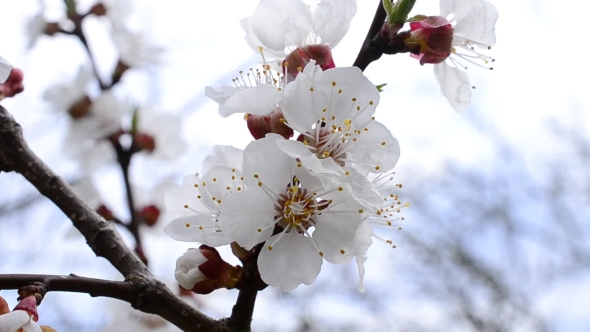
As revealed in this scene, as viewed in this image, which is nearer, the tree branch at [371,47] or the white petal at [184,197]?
the tree branch at [371,47]

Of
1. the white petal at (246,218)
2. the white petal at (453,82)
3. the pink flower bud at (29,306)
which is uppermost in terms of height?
the white petal at (453,82)

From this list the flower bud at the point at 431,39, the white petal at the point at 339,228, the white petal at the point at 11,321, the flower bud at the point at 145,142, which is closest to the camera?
the white petal at the point at 11,321

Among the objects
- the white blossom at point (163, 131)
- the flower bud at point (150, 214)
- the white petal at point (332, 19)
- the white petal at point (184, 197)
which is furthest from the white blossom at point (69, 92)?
the white petal at point (332, 19)

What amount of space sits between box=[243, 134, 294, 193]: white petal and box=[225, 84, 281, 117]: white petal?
5 centimetres

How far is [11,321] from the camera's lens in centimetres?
65

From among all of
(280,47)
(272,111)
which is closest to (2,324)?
(272,111)

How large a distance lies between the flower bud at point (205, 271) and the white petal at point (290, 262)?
0.27ft

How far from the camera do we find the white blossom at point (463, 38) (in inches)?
36.7

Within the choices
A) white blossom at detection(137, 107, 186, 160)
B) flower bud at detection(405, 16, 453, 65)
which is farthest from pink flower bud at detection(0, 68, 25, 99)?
white blossom at detection(137, 107, 186, 160)

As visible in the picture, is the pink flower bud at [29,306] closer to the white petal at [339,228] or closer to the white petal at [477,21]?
the white petal at [339,228]

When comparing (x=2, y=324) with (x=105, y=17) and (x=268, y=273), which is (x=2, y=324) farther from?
(x=105, y=17)

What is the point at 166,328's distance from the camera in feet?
5.81

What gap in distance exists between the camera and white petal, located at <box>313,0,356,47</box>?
96cm

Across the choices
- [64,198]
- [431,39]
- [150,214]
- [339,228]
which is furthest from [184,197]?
[150,214]
